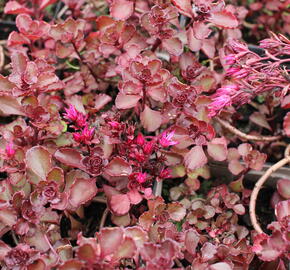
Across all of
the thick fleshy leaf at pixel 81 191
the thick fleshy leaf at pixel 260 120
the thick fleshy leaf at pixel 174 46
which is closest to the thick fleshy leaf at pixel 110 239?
the thick fleshy leaf at pixel 81 191

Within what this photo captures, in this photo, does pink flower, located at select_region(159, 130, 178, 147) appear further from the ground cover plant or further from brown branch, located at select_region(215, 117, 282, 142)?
brown branch, located at select_region(215, 117, 282, 142)

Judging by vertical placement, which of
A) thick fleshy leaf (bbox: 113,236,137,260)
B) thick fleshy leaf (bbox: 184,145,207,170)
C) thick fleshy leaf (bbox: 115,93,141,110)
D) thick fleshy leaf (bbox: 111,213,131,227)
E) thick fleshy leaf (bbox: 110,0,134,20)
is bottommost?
thick fleshy leaf (bbox: 111,213,131,227)

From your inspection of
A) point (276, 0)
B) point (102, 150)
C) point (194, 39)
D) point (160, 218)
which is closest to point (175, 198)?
point (160, 218)

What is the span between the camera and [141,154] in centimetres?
97

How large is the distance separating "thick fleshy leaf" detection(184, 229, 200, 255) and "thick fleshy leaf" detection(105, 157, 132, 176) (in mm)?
179

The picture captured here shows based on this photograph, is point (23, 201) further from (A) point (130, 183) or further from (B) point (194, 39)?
(B) point (194, 39)

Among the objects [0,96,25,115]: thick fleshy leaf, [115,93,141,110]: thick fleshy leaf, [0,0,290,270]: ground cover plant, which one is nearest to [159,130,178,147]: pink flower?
[0,0,290,270]: ground cover plant

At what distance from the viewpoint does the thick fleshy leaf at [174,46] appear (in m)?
1.14

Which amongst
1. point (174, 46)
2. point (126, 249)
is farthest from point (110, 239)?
point (174, 46)

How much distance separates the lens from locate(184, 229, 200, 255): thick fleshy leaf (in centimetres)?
93

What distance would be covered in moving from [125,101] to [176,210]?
0.28 metres

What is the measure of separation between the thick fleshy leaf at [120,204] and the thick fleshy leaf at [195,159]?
0.17 metres

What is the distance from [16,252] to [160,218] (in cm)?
32

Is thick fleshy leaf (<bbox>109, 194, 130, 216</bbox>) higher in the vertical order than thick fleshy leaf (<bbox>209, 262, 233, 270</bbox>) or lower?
higher
